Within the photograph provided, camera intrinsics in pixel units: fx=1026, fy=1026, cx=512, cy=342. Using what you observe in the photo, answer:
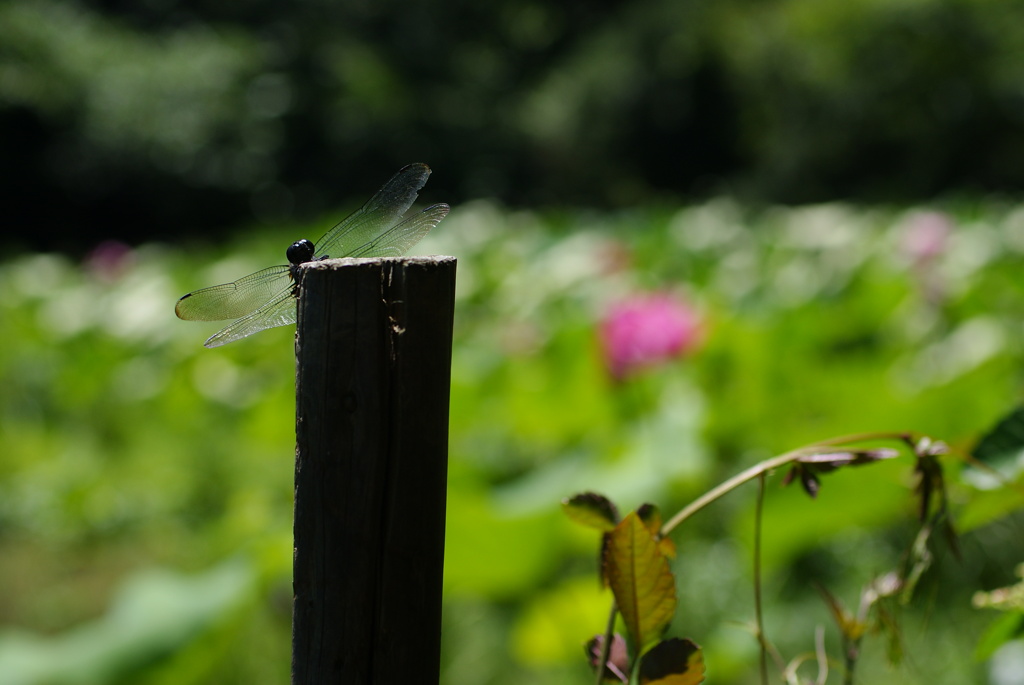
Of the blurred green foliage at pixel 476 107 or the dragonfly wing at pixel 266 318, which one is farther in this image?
the blurred green foliage at pixel 476 107

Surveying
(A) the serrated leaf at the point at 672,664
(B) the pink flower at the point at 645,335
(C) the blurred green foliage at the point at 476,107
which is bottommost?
(A) the serrated leaf at the point at 672,664

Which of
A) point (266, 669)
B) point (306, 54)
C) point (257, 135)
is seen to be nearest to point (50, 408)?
point (266, 669)

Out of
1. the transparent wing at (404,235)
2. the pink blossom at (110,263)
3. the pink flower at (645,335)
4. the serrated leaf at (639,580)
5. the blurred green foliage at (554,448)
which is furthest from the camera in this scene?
the pink blossom at (110,263)

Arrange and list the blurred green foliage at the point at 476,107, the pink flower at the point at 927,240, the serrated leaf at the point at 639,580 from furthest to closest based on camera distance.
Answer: the blurred green foliage at the point at 476,107 < the pink flower at the point at 927,240 < the serrated leaf at the point at 639,580

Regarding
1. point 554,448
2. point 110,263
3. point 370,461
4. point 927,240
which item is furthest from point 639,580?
point 110,263

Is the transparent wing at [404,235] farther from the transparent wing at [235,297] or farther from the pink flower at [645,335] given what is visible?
the pink flower at [645,335]

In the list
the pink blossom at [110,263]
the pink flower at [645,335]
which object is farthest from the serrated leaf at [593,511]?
the pink blossom at [110,263]
